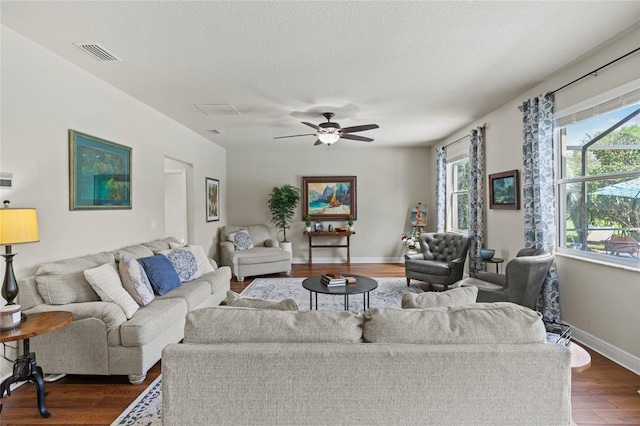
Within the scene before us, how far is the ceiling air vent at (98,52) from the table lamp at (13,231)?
4.83 feet

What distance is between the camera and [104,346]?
2502mm

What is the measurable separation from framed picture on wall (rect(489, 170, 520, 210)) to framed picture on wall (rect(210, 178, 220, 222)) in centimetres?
499

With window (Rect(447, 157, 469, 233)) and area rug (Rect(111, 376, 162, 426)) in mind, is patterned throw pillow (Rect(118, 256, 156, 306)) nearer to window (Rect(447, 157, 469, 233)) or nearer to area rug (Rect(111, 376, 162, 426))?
area rug (Rect(111, 376, 162, 426))

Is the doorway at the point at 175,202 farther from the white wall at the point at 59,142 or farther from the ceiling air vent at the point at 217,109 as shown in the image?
the ceiling air vent at the point at 217,109

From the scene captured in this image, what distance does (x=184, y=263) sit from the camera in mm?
3947

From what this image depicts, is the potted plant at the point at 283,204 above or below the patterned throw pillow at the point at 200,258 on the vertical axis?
above

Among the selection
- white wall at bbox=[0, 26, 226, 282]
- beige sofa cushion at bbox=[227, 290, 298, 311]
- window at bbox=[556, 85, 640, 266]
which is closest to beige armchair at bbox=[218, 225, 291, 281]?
white wall at bbox=[0, 26, 226, 282]

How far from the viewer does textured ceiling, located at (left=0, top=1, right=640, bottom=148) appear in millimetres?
2277

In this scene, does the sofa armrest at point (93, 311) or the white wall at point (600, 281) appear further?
the white wall at point (600, 281)

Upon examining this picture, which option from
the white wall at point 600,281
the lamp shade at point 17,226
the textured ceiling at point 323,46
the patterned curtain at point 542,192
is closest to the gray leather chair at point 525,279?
the patterned curtain at point 542,192

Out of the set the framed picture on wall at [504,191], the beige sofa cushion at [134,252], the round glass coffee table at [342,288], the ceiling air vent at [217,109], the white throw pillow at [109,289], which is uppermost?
the ceiling air vent at [217,109]

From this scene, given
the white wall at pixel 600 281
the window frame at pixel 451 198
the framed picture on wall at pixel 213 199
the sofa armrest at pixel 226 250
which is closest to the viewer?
the white wall at pixel 600 281

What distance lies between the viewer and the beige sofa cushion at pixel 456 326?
4.81 feet

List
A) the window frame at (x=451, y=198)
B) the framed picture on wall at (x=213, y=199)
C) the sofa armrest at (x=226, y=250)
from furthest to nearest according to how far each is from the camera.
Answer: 1. the window frame at (x=451, y=198)
2. the framed picture on wall at (x=213, y=199)
3. the sofa armrest at (x=226, y=250)
